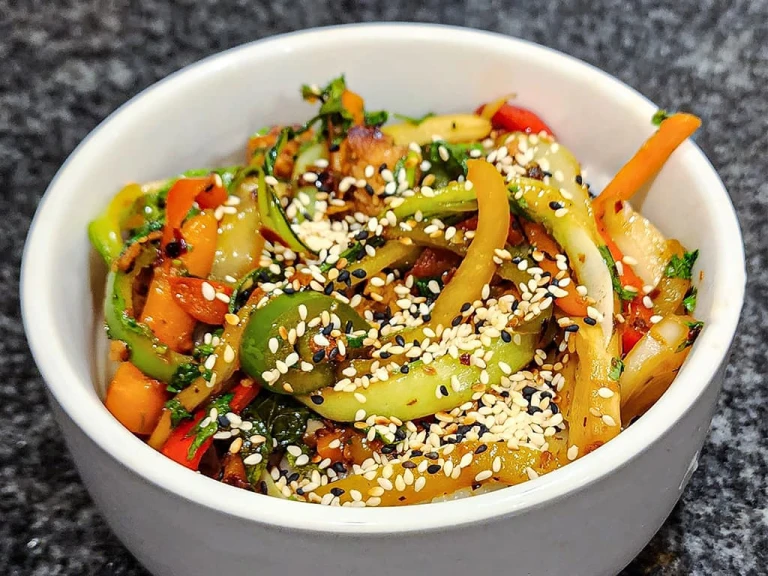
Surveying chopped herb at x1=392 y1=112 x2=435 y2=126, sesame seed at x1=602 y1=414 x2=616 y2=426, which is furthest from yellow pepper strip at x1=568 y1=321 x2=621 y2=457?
chopped herb at x1=392 y1=112 x2=435 y2=126

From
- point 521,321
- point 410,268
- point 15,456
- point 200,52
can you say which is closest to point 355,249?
point 410,268

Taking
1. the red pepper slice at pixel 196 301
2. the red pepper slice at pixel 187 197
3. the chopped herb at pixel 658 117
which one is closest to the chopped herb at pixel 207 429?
the red pepper slice at pixel 196 301

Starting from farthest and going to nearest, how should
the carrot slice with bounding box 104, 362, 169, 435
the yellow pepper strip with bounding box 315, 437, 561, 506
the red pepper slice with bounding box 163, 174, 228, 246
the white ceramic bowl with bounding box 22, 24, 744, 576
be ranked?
1. the red pepper slice with bounding box 163, 174, 228, 246
2. the carrot slice with bounding box 104, 362, 169, 435
3. the yellow pepper strip with bounding box 315, 437, 561, 506
4. the white ceramic bowl with bounding box 22, 24, 744, 576

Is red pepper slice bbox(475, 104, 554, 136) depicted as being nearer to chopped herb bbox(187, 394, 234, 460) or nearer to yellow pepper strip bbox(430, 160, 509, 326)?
yellow pepper strip bbox(430, 160, 509, 326)

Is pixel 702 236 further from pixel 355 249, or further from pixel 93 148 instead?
pixel 93 148

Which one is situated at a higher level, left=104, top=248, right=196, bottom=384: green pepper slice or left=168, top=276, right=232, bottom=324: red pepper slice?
left=168, top=276, right=232, bottom=324: red pepper slice
